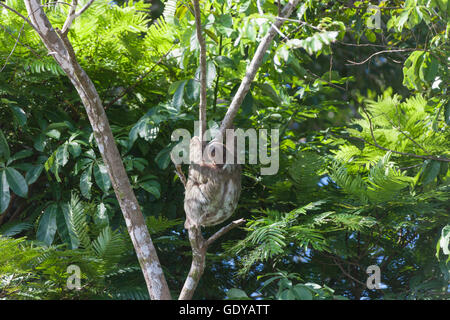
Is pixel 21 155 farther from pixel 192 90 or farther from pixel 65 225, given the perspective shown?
pixel 192 90

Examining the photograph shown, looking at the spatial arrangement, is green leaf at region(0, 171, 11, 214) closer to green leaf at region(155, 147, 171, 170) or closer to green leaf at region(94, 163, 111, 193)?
green leaf at region(94, 163, 111, 193)

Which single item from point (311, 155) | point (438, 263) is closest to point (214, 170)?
point (311, 155)

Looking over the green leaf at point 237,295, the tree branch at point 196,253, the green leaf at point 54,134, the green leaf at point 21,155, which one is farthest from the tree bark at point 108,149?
the green leaf at point 21,155

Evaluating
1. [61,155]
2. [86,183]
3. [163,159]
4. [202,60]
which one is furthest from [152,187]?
[202,60]

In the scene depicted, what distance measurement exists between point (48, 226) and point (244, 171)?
2.45ft

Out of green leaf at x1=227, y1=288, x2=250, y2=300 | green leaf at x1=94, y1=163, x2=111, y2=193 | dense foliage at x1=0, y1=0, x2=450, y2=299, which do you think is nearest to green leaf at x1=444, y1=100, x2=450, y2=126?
dense foliage at x1=0, y1=0, x2=450, y2=299

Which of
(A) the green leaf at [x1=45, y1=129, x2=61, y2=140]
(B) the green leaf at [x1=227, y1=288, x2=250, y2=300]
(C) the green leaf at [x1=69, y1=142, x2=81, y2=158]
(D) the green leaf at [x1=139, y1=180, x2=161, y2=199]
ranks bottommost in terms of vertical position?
(B) the green leaf at [x1=227, y1=288, x2=250, y2=300]

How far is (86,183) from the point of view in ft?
6.05

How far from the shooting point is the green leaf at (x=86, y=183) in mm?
1838

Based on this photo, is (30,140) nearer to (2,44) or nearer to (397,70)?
(2,44)

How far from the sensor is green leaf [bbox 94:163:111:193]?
1826 millimetres

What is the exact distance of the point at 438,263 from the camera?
180 cm

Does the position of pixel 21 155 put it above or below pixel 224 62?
below
